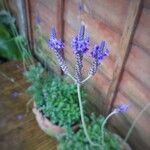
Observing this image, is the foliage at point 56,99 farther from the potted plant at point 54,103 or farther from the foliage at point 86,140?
the foliage at point 86,140

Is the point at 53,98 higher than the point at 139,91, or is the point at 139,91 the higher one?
the point at 139,91

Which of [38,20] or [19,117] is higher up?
[38,20]

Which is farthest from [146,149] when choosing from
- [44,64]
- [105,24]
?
[44,64]

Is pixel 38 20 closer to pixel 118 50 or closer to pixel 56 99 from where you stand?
pixel 56 99

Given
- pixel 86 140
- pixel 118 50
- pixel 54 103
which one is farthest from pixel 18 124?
pixel 118 50

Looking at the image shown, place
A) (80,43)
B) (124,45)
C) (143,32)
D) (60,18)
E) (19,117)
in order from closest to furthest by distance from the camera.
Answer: (80,43)
(143,32)
(124,45)
(60,18)
(19,117)

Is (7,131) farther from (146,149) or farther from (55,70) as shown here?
(146,149)

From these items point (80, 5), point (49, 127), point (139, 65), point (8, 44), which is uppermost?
point (80, 5)
